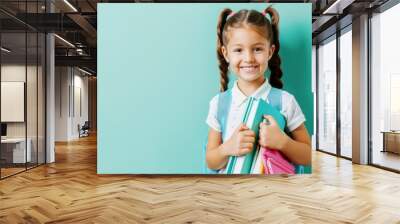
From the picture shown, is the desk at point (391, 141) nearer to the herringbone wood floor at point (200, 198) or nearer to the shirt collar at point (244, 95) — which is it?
the herringbone wood floor at point (200, 198)

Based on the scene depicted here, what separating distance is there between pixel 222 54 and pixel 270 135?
4.77 feet

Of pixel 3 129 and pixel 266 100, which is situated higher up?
pixel 266 100

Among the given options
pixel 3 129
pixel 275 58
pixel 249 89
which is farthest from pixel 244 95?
pixel 3 129

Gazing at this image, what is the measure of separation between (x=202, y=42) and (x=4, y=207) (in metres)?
3.58

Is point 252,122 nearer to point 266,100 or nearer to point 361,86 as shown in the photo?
point 266,100

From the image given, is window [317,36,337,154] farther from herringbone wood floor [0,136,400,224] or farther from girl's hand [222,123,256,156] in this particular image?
girl's hand [222,123,256,156]

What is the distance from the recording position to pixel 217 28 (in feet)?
19.9

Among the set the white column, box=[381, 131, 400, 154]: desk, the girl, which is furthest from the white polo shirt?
the white column

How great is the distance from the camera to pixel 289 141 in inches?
232

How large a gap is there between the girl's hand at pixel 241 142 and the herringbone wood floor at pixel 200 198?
1.65 ft

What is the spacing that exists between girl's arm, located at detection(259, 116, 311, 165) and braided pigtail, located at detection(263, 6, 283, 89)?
595mm

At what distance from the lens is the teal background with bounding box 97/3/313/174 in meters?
6.04

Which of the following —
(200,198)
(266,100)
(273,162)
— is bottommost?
(200,198)

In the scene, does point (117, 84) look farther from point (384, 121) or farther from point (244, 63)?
point (384, 121)
